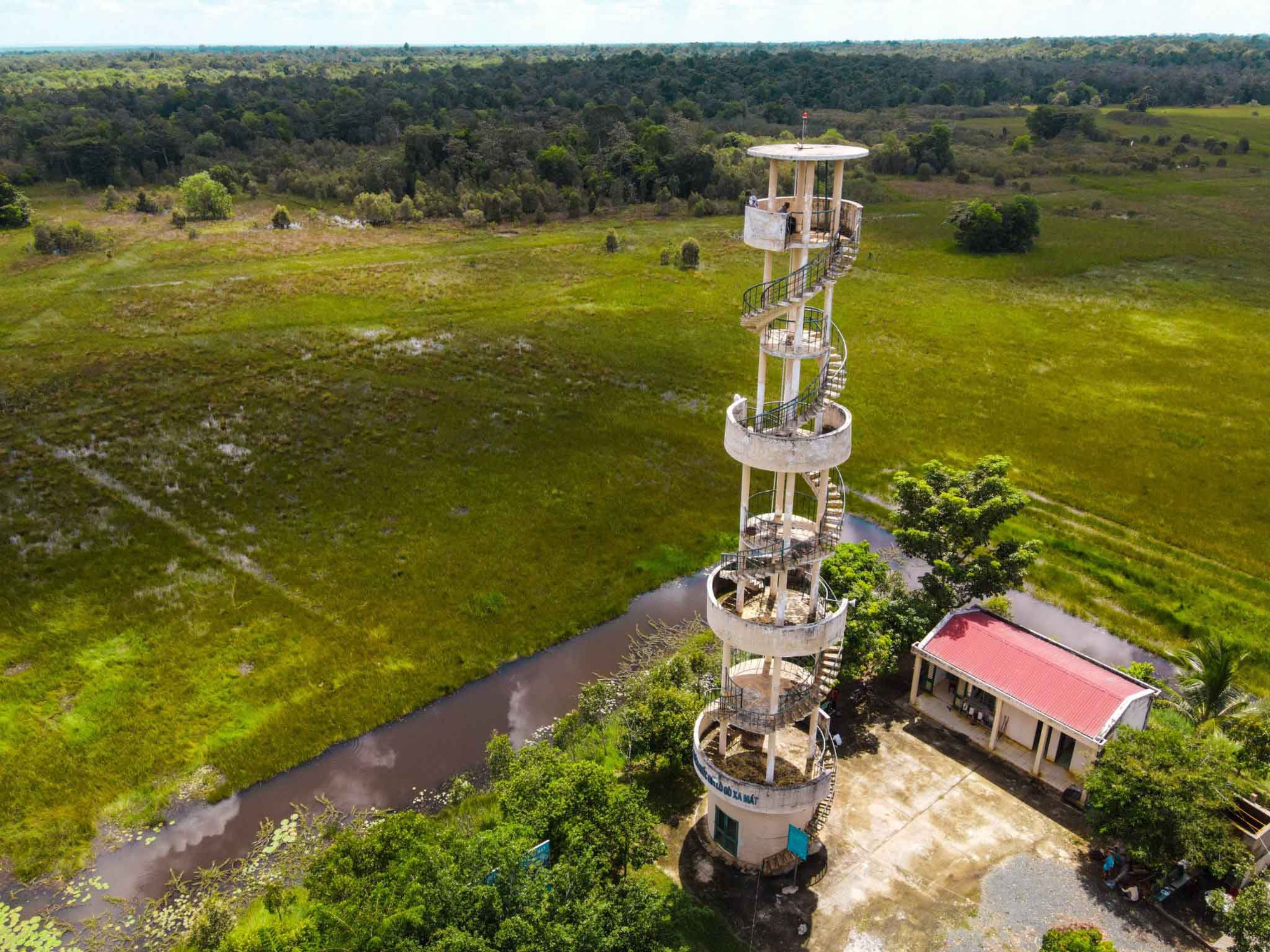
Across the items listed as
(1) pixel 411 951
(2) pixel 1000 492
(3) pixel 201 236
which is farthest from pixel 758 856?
(3) pixel 201 236

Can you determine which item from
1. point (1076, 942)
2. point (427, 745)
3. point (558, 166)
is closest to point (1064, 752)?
point (1076, 942)

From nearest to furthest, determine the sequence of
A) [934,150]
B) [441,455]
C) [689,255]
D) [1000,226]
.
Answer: [441,455] < [689,255] < [1000,226] < [934,150]

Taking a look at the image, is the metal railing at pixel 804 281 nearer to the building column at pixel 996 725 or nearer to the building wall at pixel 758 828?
the building wall at pixel 758 828

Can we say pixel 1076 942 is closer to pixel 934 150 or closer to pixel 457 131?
pixel 457 131

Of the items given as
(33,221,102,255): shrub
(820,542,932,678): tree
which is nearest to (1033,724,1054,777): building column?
(820,542,932,678): tree

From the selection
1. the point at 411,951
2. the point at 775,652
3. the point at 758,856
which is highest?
the point at 775,652

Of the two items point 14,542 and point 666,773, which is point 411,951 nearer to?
point 666,773

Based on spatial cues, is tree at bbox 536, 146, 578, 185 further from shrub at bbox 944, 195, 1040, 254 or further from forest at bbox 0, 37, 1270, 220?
shrub at bbox 944, 195, 1040, 254
